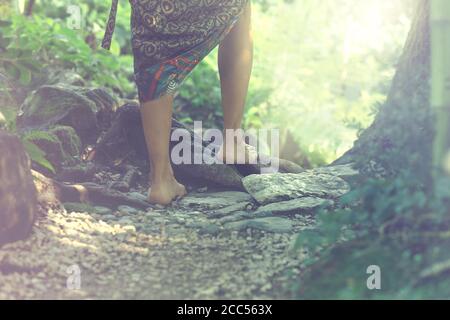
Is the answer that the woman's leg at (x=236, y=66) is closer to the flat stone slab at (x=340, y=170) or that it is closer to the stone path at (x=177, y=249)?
the stone path at (x=177, y=249)

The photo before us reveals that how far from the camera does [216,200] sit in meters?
4.01

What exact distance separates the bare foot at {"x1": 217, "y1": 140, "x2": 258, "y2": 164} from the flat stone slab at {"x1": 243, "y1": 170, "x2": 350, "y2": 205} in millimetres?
126

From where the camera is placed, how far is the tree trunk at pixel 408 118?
2.78 m

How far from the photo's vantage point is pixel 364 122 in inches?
265

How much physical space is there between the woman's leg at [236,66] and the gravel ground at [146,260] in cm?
68

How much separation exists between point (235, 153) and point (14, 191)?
150 cm

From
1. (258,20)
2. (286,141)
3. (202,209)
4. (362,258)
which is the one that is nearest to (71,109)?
(202,209)

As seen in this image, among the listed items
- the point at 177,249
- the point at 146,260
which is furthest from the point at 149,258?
the point at 177,249

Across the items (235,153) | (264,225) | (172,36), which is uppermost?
(172,36)

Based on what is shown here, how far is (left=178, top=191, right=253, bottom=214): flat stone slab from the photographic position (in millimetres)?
3885

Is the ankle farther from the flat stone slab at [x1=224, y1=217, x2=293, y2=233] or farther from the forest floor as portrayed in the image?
the flat stone slab at [x1=224, y1=217, x2=293, y2=233]

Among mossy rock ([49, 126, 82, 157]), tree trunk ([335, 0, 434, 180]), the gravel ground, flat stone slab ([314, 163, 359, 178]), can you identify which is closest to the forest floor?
the gravel ground

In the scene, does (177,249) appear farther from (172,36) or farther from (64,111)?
(64,111)
